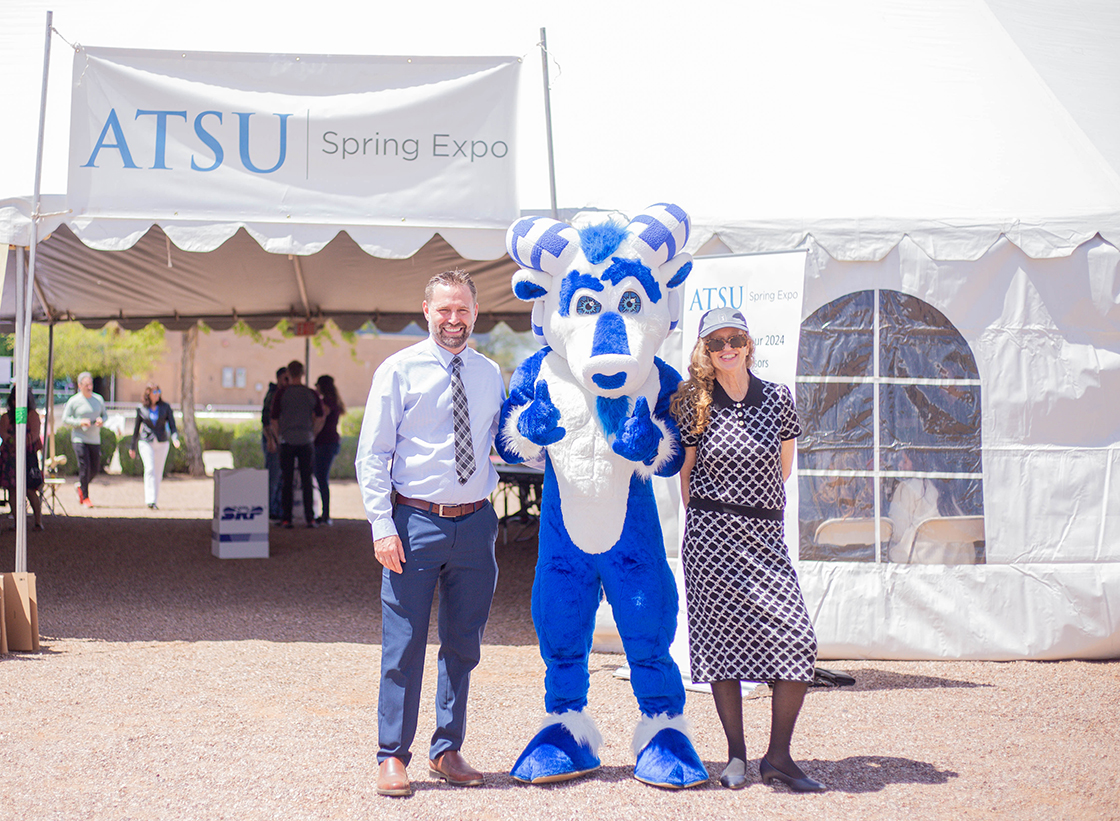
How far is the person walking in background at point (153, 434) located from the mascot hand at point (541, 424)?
32.2 feet

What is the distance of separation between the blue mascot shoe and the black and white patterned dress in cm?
24

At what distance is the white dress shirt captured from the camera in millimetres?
3217

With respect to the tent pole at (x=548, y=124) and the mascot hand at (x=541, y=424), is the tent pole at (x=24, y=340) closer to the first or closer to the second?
the tent pole at (x=548, y=124)

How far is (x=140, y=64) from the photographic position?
16.8 feet

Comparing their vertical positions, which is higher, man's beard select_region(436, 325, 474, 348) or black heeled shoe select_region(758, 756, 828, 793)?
man's beard select_region(436, 325, 474, 348)

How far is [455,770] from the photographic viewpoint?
11.1 ft

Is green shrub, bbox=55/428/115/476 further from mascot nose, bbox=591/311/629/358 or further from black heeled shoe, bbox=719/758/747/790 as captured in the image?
black heeled shoe, bbox=719/758/747/790

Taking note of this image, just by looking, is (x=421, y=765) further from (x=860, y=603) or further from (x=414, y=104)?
(x=414, y=104)

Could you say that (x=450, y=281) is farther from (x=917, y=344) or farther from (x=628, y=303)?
(x=917, y=344)

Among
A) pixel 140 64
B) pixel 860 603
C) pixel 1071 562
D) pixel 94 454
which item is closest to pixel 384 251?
pixel 140 64

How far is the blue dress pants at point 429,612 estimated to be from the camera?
3.23 meters

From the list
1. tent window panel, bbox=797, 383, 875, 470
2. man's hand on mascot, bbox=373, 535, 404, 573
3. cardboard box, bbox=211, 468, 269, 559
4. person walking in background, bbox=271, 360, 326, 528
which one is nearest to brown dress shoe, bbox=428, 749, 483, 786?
man's hand on mascot, bbox=373, 535, 404, 573

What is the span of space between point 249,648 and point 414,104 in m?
3.09

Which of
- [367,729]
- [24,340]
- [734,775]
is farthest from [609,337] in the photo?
[24,340]
